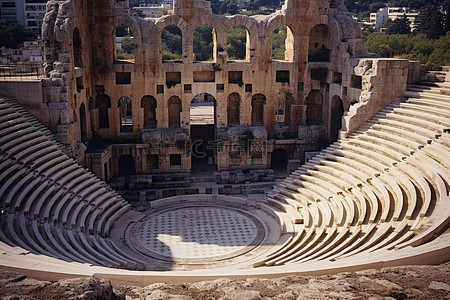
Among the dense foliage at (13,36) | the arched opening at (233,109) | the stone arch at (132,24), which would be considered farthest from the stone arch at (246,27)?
the dense foliage at (13,36)

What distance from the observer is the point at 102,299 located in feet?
25.9

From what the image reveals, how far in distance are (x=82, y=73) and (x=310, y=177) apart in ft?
41.5

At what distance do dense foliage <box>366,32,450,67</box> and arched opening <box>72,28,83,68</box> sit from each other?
20487 mm

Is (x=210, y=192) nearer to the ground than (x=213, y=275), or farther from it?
nearer to the ground

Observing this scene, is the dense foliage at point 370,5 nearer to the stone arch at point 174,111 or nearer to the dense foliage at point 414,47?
the dense foliage at point 414,47

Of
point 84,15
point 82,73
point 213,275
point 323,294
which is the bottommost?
point 213,275

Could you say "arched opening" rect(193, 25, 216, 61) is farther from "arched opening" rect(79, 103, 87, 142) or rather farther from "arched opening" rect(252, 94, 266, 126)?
"arched opening" rect(79, 103, 87, 142)

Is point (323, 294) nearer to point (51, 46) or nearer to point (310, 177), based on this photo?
point (310, 177)

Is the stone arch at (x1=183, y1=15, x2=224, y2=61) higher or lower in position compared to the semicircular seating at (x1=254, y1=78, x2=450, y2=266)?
higher

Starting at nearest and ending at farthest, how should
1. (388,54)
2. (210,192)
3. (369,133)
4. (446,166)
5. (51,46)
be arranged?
(446,166)
(369,133)
(51,46)
(210,192)
(388,54)

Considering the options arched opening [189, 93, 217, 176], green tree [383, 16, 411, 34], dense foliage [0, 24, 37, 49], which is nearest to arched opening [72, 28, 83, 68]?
arched opening [189, 93, 217, 176]

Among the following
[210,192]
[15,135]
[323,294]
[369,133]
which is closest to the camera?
[323,294]

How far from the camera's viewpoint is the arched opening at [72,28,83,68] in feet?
84.5

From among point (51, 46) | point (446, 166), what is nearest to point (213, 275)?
point (446, 166)
